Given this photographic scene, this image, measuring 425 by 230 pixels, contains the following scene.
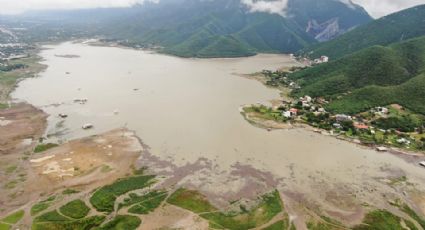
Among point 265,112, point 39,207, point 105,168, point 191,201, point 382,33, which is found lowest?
point 39,207

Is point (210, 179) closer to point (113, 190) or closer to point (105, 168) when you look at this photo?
point (113, 190)

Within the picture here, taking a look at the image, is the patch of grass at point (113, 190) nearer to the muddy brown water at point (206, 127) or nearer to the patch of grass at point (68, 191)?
the patch of grass at point (68, 191)

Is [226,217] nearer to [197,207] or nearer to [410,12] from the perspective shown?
[197,207]

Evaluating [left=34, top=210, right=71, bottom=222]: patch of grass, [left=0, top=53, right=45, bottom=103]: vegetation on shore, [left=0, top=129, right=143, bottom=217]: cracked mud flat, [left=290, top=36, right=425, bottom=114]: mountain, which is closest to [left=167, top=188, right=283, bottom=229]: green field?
[left=0, top=129, right=143, bottom=217]: cracked mud flat

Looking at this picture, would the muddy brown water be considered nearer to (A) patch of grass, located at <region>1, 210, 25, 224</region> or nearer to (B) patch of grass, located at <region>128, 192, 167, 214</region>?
(B) patch of grass, located at <region>128, 192, 167, 214</region>

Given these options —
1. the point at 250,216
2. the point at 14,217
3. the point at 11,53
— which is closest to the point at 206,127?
the point at 250,216
